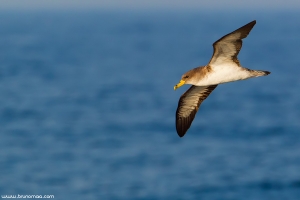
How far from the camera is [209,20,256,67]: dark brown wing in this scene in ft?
43.0

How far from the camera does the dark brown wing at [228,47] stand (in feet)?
43.0

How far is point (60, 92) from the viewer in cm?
6262

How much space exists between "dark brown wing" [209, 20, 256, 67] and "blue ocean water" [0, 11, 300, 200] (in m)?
18.4

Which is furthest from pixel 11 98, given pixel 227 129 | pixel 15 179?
pixel 15 179

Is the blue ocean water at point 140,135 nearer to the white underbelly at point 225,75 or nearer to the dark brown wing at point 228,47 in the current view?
the white underbelly at point 225,75

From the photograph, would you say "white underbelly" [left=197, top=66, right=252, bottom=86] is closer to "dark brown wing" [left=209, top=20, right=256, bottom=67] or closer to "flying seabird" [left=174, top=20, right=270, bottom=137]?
"flying seabird" [left=174, top=20, right=270, bottom=137]

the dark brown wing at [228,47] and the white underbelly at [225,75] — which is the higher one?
the dark brown wing at [228,47]

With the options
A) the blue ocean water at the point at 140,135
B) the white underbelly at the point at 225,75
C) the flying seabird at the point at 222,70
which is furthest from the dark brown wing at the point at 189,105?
the blue ocean water at the point at 140,135

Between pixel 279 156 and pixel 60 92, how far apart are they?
29582mm

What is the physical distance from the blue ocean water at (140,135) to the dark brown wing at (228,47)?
18377 mm

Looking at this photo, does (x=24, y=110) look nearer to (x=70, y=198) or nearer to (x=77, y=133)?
(x=77, y=133)

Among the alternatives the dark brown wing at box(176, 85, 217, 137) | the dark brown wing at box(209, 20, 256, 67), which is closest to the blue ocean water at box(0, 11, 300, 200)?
the dark brown wing at box(176, 85, 217, 137)

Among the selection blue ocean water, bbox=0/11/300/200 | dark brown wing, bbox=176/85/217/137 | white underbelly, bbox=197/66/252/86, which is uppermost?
blue ocean water, bbox=0/11/300/200

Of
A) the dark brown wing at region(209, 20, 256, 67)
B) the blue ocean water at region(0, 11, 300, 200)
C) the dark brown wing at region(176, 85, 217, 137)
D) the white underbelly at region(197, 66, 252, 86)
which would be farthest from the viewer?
the blue ocean water at region(0, 11, 300, 200)
